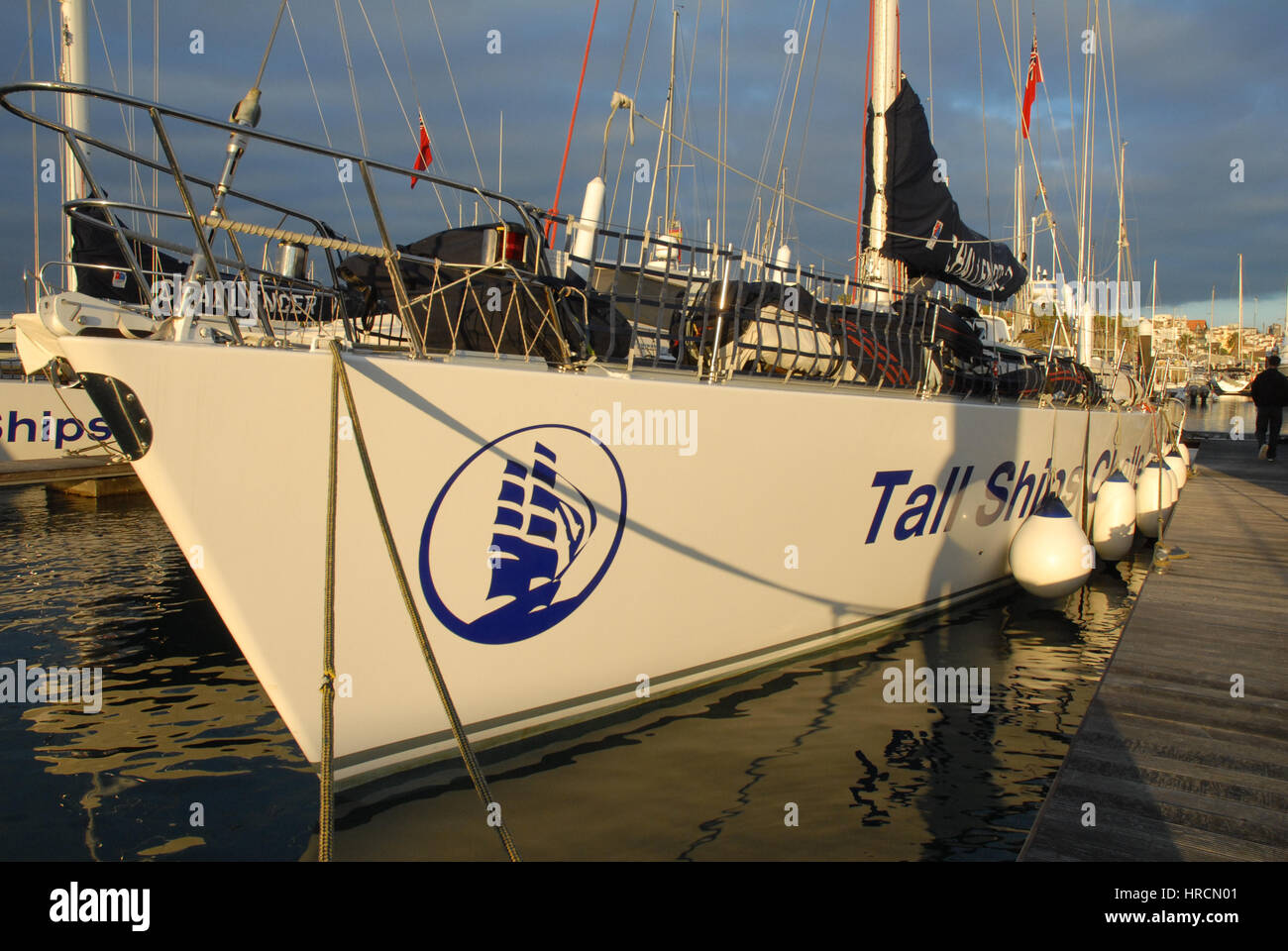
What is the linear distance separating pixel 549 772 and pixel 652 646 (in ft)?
2.66

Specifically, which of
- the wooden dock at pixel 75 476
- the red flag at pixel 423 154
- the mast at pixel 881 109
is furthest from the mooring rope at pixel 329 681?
the wooden dock at pixel 75 476

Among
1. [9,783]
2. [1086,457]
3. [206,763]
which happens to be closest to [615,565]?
[206,763]

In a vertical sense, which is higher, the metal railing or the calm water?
the metal railing

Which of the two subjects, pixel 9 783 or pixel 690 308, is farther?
pixel 690 308

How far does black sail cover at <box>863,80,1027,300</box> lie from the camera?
704 cm

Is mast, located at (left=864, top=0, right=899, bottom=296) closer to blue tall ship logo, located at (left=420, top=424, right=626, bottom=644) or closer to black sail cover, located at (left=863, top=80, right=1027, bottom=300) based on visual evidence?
black sail cover, located at (left=863, top=80, right=1027, bottom=300)

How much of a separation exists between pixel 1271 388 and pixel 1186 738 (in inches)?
505

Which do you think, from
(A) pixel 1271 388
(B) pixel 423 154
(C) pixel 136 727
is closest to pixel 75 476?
(B) pixel 423 154

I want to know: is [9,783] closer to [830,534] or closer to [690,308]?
[690,308]

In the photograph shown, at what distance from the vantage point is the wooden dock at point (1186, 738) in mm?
2758

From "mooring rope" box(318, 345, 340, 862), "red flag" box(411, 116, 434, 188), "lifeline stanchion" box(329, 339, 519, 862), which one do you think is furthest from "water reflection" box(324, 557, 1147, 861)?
"red flag" box(411, 116, 434, 188)

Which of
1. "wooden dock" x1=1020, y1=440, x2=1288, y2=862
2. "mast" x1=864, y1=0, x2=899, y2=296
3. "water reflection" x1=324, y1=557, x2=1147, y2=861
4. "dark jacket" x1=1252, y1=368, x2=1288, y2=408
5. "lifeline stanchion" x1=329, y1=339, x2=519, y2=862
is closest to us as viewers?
"lifeline stanchion" x1=329, y1=339, x2=519, y2=862

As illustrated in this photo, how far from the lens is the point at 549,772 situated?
11.1ft
